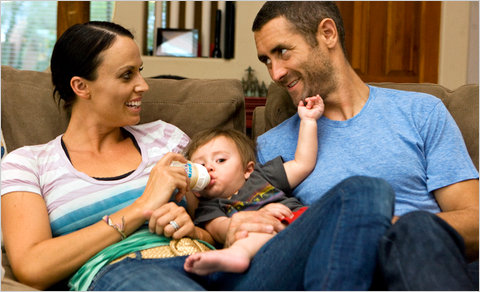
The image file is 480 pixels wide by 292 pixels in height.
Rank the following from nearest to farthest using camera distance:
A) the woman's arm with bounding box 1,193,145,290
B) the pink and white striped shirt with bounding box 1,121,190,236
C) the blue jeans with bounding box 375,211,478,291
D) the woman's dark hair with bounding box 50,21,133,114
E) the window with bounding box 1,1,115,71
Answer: the blue jeans with bounding box 375,211,478,291, the woman's arm with bounding box 1,193,145,290, the pink and white striped shirt with bounding box 1,121,190,236, the woman's dark hair with bounding box 50,21,133,114, the window with bounding box 1,1,115,71

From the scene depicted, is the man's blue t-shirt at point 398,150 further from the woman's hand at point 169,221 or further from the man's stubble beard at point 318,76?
the woman's hand at point 169,221

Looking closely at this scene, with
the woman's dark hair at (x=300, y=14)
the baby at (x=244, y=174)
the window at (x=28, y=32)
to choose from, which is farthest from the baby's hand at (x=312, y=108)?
the window at (x=28, y=32)

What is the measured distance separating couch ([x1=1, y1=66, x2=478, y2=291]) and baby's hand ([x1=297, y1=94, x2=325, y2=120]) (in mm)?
205

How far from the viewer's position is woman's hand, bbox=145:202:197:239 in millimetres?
1214

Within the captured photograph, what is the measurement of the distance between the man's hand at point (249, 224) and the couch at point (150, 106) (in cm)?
56

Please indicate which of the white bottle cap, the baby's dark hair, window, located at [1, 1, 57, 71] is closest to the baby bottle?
the white bottle cap

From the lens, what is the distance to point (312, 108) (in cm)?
151

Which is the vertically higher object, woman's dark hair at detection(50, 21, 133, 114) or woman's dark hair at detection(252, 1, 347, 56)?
woman's dark hair at detection(252, 1, 347, 56)

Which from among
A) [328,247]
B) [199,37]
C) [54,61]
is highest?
[199,37]

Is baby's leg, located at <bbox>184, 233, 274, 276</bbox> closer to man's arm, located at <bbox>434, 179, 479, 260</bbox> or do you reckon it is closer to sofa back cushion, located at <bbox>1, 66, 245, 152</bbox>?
man's arm, located at <bbox>434, 179, 479, 260</bbox>

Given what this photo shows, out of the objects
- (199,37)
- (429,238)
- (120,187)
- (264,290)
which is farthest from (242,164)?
(199,37)

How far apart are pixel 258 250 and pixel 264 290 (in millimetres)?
102

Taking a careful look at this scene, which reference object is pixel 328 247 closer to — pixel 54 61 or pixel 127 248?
pixel 127 248

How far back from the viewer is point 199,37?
3662 mm
